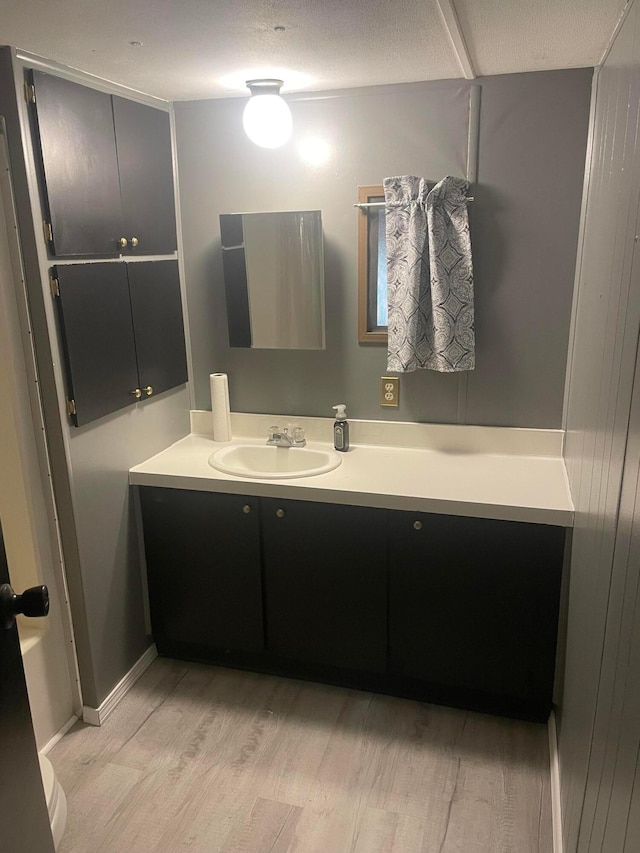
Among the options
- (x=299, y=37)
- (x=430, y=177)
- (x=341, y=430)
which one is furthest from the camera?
(x=341, y=430)

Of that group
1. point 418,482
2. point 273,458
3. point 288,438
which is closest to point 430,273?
point 418,482

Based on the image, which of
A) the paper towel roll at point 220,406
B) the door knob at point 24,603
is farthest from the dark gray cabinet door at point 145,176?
the door knob at point 24,603

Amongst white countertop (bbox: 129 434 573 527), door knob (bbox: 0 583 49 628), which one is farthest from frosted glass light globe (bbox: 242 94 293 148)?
door knob (bbox: 0 583 49 628)

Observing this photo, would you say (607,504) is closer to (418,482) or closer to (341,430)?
(418,482)

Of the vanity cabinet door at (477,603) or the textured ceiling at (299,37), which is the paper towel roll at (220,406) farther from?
the textured ceiling at (299,37)

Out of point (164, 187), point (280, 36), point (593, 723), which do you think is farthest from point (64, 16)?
point (593, 723)

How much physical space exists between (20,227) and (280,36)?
2.88 feet

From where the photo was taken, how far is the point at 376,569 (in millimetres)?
2227

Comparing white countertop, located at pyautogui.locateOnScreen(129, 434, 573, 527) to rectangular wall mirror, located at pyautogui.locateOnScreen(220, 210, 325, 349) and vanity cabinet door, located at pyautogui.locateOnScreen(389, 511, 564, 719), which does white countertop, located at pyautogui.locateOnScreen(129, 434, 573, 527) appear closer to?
vanity cabinet door, located at pyautogui.locateOnScreen(389, 511, 564, 719)

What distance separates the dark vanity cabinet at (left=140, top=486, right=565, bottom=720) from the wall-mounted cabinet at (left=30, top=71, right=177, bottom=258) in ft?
3.01

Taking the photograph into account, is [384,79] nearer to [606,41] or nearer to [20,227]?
[606,41]

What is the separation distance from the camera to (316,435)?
8.71ft

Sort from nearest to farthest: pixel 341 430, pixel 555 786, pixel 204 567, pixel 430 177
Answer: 1. pixel 555 786
2. pixel 430 177
3. pixel 204 567
4. pixel 341 430

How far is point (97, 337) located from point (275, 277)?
28.6 inches
